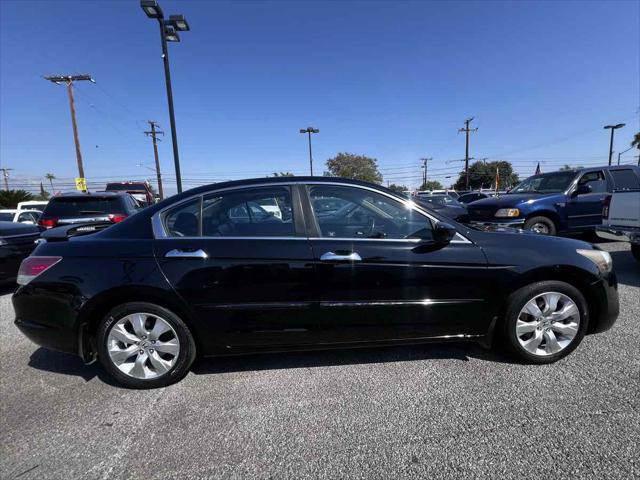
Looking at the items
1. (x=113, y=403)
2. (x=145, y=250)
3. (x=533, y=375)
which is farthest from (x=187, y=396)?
(x=533, y=375)

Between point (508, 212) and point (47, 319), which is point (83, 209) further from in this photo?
point (508, 212)

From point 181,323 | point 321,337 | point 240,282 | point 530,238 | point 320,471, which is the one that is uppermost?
point 530,238

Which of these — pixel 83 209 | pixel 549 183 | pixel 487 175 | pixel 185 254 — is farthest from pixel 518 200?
pixel 487 175

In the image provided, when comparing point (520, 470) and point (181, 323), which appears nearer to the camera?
point (520, 470)

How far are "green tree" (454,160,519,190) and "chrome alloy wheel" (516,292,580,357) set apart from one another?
82195 millimetres

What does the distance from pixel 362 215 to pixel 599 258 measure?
2029mm

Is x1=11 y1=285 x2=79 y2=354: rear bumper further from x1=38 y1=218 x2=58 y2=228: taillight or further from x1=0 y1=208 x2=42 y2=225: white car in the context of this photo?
x1=0 y1=208 x2=42 y2=225: white car

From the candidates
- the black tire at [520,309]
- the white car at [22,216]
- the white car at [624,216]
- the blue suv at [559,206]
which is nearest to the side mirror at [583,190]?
the blue suv at [559,206]

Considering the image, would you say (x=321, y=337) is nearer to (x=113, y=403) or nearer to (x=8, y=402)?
(x=113, y=403)

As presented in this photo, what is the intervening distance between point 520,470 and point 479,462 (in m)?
0.20

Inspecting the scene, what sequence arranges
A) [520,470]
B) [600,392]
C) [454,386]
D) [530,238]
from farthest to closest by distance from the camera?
[530,238], [454,386], [600,392], [520,470]

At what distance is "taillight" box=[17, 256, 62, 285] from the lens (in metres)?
2.48

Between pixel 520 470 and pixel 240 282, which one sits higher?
pixel 240 282

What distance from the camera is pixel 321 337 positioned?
2574 mm
